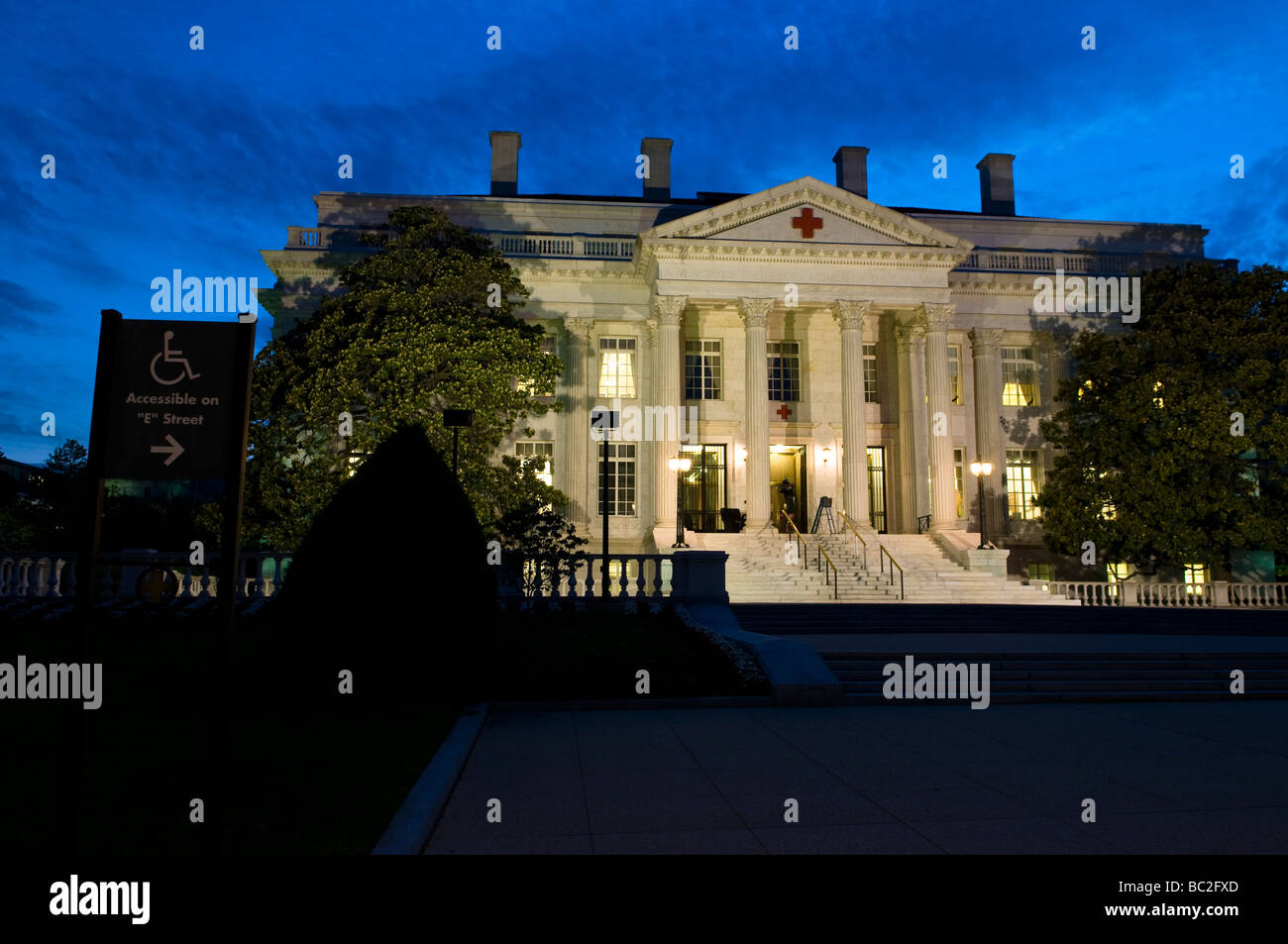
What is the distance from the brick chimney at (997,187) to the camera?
43.2 meters

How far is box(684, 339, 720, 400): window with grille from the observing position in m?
34.7

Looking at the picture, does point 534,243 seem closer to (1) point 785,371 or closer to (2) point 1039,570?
(1) point 785,371

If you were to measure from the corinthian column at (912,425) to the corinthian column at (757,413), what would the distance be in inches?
233

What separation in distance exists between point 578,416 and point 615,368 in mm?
2668

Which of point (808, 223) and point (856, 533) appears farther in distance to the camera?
point (808, 223)

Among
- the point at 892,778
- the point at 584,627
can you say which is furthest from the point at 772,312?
the point at 892,778

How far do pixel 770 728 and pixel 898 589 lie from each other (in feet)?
50.8

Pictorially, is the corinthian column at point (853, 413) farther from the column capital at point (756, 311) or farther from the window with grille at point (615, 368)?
the window with grille at point (615, 368)

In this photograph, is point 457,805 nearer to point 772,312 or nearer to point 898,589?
point 898,589

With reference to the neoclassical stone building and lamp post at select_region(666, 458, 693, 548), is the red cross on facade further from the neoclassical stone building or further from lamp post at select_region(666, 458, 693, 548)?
lamp post at select_region(666, 458, 693, 548)

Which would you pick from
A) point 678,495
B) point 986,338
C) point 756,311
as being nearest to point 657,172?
point 756,311

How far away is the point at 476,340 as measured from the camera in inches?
1027

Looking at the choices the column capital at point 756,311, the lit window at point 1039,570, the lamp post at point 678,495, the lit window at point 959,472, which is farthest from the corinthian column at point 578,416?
the lit window at point 1039,570

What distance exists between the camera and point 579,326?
3391 cm
